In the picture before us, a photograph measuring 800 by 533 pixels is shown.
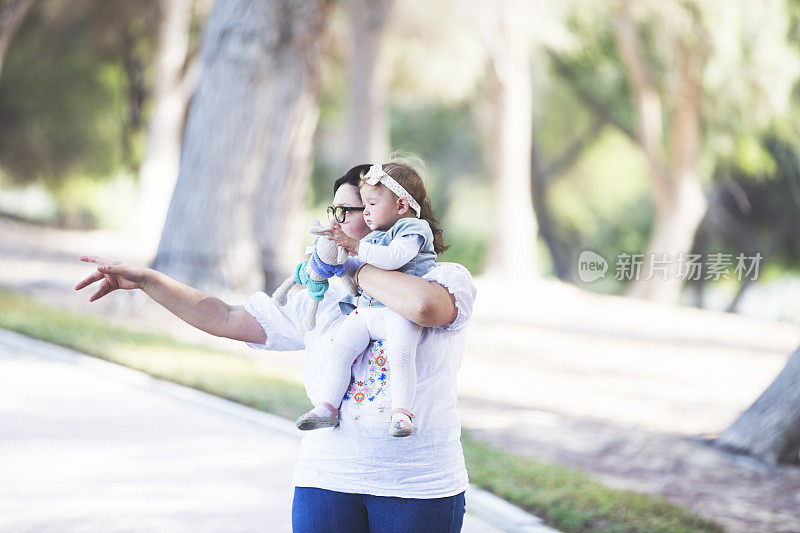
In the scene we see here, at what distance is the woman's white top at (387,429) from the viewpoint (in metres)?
2.51

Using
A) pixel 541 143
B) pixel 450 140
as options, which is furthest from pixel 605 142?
pixel 450 140

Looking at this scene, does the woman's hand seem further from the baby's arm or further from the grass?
the grass

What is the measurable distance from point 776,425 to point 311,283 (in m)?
5.43

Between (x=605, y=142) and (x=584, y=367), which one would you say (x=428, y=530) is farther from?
(x=605, y=142)

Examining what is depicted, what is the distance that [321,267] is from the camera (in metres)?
2.50

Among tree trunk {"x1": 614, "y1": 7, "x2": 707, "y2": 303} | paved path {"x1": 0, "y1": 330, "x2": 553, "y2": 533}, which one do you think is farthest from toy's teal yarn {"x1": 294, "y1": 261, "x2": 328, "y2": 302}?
tree trunk {"x1": 614, "y1": 7, "x2": 707, "y2": 303}

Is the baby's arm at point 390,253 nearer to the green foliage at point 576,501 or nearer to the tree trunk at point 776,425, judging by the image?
the green foliage at point 576,501

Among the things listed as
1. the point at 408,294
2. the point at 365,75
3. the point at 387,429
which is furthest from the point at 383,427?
the point at 365,75

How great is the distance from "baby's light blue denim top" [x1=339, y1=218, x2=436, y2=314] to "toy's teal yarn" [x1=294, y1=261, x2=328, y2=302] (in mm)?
108

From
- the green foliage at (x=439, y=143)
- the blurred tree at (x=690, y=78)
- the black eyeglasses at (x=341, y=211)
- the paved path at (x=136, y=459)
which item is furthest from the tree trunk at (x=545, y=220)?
the black eyeglasses at (x=341, y=211)

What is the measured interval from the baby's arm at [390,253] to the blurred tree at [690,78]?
16935 mm

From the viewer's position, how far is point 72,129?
2580 centimetres

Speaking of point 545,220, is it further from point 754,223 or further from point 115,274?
point 115,274

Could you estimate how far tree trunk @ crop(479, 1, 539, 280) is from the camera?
18297 mm
